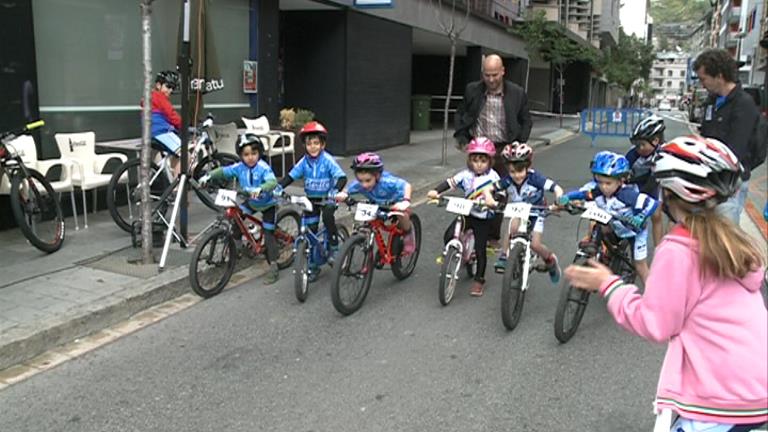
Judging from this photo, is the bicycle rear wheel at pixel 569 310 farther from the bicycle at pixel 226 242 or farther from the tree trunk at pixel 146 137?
the tree trunk at pixel 146 137

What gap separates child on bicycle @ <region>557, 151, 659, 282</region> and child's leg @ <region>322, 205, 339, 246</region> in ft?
6.47

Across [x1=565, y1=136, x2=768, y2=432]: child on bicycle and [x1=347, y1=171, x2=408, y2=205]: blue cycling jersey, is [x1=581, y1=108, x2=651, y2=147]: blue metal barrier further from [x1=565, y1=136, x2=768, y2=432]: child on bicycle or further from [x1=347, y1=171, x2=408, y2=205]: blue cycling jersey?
[x1=565, y1=136, x2=768, y2=432]: child on bicycle

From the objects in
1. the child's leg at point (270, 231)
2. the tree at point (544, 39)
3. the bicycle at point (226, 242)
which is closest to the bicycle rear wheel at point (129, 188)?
the bicycle at point (226, 242)

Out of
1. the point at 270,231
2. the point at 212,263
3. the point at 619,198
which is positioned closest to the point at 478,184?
the point at 619,198

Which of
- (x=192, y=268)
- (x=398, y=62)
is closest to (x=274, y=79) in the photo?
(x=398, y=62)

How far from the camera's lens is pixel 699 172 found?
88.6 inches

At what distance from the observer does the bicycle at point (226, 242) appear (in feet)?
19.6

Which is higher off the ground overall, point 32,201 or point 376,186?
point 376,186

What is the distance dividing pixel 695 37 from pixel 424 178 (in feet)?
634

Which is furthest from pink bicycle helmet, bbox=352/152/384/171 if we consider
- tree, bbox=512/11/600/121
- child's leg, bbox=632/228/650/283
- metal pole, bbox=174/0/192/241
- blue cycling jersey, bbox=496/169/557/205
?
tree, bbox=512/11/600/121

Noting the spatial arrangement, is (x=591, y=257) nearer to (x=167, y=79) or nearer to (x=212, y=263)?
(x=212, y=263)

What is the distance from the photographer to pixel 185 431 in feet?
12.4

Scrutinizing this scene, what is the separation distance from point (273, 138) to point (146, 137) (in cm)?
489

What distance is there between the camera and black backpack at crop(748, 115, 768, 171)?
5273 mm
